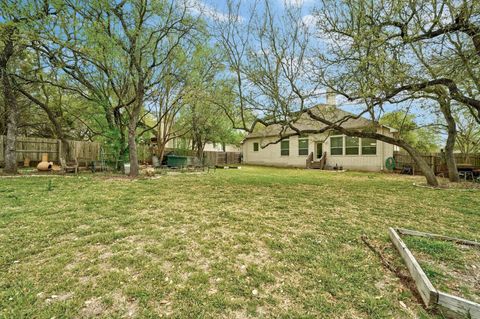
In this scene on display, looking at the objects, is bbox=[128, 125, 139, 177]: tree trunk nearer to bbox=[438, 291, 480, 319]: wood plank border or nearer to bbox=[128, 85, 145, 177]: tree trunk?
bbox=[128, 85, 145, 177]: tree trunk

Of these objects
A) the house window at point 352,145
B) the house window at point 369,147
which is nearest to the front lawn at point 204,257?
the house window at point 369,147

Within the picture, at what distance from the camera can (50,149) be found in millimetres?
12641

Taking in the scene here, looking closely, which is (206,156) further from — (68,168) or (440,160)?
(440,160)

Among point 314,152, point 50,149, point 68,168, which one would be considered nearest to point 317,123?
point 314,152

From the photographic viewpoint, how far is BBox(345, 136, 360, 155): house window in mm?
15212

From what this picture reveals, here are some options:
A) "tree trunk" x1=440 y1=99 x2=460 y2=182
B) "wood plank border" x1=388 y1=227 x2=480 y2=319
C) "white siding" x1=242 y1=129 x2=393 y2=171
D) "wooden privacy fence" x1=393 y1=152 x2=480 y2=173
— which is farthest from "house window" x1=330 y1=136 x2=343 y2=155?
"wood plank border" x1=388 y1=227 x2=480 y2=319

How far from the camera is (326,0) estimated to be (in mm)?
6695

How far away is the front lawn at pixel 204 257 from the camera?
184 centimetres

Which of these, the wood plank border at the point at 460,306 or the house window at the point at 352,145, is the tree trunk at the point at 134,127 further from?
the house window at the point at 352,145

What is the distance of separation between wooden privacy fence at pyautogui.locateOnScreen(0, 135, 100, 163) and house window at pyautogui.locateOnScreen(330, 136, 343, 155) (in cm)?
1561

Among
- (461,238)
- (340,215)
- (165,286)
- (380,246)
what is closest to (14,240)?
(165,286)

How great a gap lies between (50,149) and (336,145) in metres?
18.1

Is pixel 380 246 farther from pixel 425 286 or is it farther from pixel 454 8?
pixel 454 8

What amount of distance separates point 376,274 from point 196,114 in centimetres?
1513
